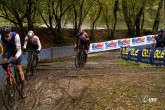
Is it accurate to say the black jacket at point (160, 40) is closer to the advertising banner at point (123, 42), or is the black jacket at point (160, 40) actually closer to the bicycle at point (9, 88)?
the bicycle at point (9, 88)

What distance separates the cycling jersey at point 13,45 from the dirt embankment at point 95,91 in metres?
1.51

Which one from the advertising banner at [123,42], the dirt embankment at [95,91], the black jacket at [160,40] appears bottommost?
the dirt embankment at [95,91]

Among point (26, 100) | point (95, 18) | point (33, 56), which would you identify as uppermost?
point (95, 18)

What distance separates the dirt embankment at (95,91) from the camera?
353 inches

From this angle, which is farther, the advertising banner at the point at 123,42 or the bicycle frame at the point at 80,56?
the advertising banner at the point at 123,42

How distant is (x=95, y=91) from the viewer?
10.4 meters

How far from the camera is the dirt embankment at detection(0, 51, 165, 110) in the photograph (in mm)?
8969

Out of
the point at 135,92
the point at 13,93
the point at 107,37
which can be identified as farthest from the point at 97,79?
the point at 107,37

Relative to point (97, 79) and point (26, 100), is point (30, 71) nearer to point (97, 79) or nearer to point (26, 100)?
point (97, 79)

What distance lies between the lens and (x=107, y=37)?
42.2 meters

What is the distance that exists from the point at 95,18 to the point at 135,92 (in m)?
34.0

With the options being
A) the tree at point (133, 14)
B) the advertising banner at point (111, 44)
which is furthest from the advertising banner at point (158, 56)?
the tree at point (133, 14)

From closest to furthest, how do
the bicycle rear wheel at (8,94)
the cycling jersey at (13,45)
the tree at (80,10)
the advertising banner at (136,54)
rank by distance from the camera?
the bicycle rear wheel at (8,94) → the cycling jersey at (13,45) → the advertising banner at (136,54) → the tree at (80,10)

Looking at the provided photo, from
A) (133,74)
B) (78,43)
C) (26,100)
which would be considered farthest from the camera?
(78,43)
